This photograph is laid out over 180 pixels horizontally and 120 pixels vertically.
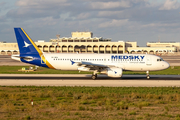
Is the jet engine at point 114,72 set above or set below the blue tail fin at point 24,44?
below

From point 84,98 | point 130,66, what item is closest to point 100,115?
point 84,98

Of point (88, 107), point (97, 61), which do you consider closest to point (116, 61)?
point (97, 61)

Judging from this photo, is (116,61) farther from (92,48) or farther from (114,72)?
(92,48)

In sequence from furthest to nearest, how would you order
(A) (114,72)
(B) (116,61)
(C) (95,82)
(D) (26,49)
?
(D) (26,49) → (B) (116,61) → (A) (114,72) → (C) (95,82)

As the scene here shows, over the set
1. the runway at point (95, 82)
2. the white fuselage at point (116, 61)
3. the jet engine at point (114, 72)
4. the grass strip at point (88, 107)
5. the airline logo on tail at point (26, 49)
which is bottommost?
the grass strip at point (88, 107)

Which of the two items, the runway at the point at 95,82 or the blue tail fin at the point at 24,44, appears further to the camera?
the blue tail fin at the point at 24,44

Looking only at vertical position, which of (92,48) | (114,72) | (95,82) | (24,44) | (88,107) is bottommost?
(88,107)

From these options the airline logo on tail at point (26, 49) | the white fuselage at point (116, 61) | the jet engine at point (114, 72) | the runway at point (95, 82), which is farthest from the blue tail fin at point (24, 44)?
the jet engine at point (114, 72)

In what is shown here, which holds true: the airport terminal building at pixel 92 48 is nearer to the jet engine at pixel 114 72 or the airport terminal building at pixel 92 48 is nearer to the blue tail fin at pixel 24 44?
the blue tail fin at pixel 24 44

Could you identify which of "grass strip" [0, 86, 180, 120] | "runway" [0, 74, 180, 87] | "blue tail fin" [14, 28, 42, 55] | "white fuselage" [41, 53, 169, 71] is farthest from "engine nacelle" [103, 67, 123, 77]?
"blue tail fin" [14, 28, 42, 55]

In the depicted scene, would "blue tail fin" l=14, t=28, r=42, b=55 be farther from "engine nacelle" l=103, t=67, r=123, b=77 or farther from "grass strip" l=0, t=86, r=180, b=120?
"grass strip" l=0, t=86, r=180, b=120

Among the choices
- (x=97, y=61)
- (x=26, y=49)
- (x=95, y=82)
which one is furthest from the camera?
(x=26, y=49)

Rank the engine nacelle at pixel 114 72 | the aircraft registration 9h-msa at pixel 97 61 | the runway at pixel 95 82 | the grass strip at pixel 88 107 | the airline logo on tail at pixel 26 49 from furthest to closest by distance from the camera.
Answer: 1. the airline logo on tail at pixel 26 49
2. the aircraft registration 9h-msa at pixel 97 61
3. the engine nacelle at pixel 114 72
4. the runway at pixel 95 82
5. the grass strip at pixel 88 107

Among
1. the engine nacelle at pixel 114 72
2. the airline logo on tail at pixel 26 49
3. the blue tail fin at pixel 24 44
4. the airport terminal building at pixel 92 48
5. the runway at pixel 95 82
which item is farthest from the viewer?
the airport terminal building at pixel 92 48
